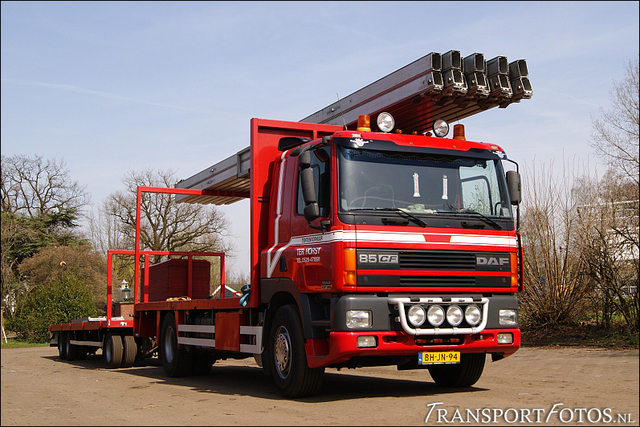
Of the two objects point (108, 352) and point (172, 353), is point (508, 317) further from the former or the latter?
point (108, 352)

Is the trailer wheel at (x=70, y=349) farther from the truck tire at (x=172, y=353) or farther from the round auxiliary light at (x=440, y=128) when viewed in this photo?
the round auxiliary light at (x=440, y=128)

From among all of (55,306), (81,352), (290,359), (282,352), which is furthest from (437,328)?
(55,306)

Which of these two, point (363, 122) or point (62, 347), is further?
point (62, 347)

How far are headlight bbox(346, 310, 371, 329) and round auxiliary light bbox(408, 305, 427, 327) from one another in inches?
19.3

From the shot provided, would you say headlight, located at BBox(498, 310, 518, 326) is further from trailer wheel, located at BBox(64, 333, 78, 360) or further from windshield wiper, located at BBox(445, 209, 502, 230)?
trailer wheel, located at BBox(64, 333, 78, 360)

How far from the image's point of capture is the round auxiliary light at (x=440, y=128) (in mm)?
8750

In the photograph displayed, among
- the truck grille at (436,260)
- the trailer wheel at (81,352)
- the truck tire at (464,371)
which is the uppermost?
the truck grille at (436,260)

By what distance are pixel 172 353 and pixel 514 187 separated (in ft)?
21.4

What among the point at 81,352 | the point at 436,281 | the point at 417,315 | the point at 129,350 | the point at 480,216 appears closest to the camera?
the point at 417,315

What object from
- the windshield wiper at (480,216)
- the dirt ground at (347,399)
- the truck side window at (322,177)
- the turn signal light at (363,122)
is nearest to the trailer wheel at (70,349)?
the dirt ground at (347,399)

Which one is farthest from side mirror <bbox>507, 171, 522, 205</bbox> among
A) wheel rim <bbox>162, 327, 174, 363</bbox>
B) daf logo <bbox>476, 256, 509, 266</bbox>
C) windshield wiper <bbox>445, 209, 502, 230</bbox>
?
wheel rim <bbox>162, 327, 174, 363</bbox>

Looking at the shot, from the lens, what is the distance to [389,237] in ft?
24.9

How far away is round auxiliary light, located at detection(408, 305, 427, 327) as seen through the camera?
7496mm

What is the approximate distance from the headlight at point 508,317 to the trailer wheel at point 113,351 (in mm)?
8840
